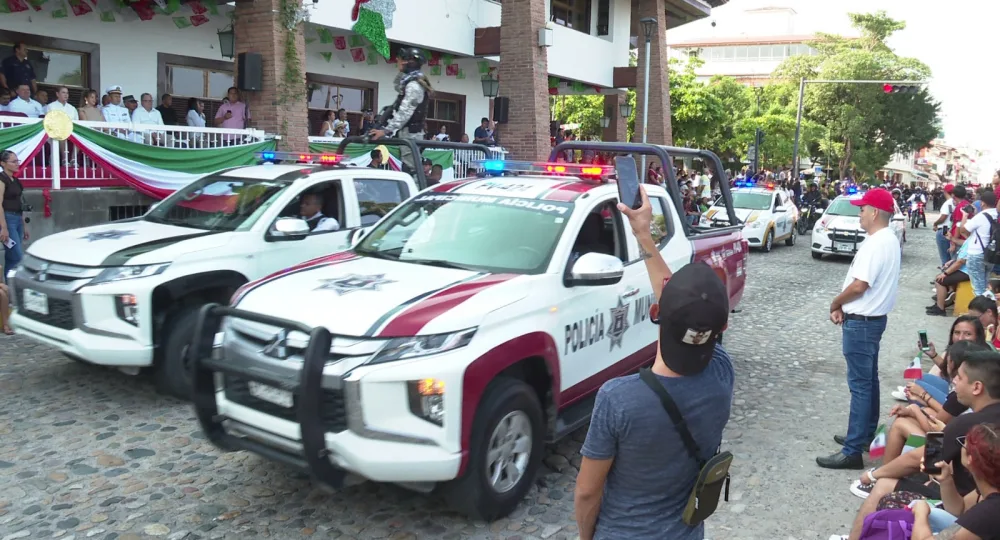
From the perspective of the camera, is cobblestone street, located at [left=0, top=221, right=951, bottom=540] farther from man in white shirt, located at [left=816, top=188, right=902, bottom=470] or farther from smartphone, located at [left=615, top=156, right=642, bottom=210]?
smartphone, located at [left=615, top=156, right=642, bottom=210]

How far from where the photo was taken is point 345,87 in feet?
61.0

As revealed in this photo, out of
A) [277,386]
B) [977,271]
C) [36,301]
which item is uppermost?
→ [36,301]

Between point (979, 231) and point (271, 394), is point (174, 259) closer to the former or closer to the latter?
point (271, 394)

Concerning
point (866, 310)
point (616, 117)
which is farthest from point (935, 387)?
point (616, 117)

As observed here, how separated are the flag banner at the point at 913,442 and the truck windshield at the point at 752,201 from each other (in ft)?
50.0

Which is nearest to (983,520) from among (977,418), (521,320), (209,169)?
(977,418)

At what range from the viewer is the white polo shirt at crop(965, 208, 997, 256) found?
33.5 feet

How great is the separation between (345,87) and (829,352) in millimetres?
13290

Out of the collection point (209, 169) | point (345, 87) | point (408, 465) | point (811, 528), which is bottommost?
point (811, 528)

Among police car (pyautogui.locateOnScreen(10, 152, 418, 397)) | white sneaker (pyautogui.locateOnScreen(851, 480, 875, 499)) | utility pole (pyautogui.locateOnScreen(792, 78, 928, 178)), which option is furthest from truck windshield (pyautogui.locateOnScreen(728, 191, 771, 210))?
white sneaker (pyautogui.locateOnScreen(851, 480, 875, 499))

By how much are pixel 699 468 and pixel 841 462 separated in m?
3.41

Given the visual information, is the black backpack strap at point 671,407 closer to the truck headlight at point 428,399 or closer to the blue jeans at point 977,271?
the truck headlight at point 428,399

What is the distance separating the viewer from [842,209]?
18438mm

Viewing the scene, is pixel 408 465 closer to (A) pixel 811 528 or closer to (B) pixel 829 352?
(A) pixel 811 528
